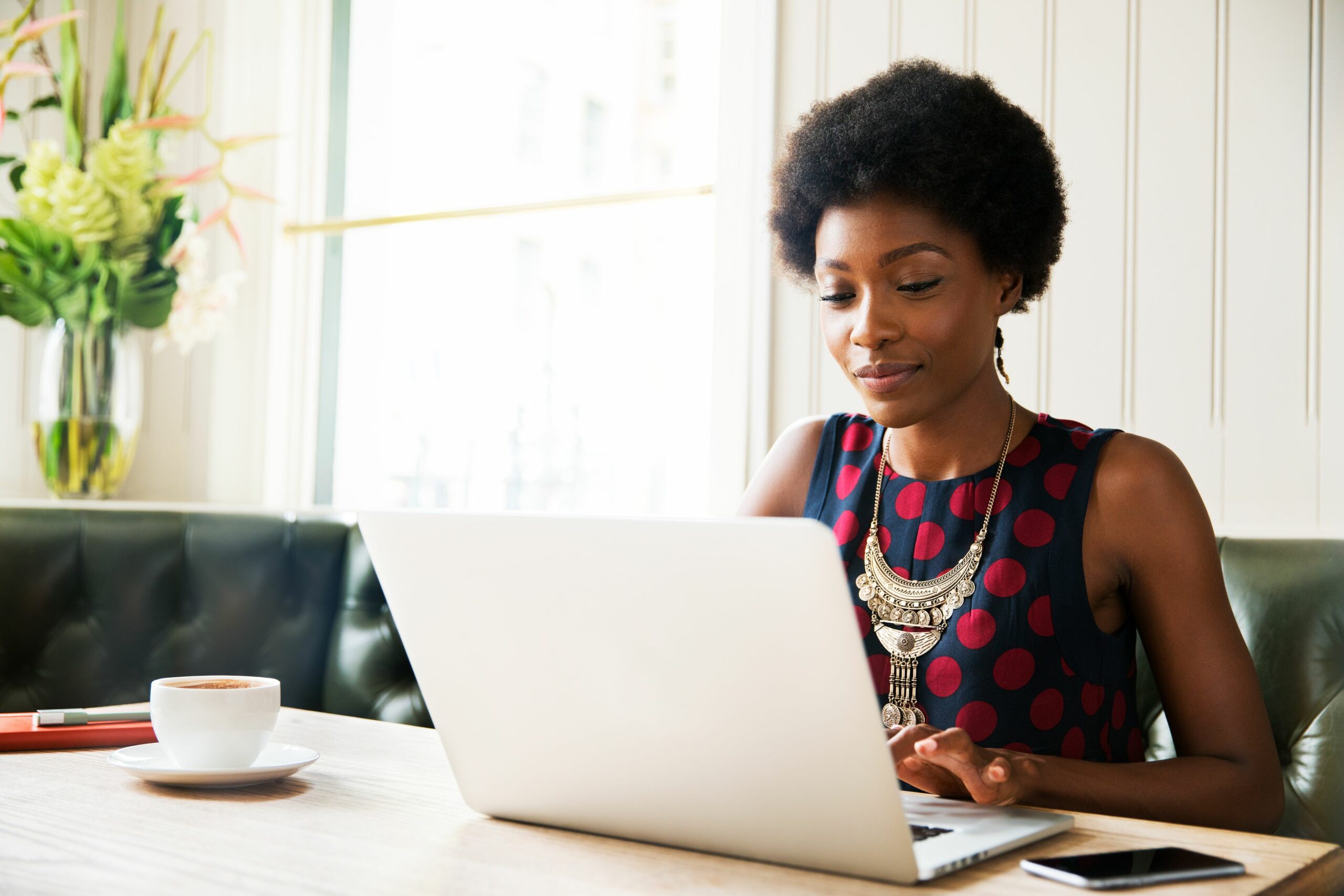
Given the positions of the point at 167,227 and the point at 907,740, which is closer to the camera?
the point at 907,740

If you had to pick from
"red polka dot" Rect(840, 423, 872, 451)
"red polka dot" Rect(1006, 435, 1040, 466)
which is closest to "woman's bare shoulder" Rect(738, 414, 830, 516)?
"red polka dot" Rect(840, 423, 872, 451)

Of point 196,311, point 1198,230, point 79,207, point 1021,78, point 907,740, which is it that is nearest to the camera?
point 907,740

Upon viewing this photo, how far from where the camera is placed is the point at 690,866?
2.14ft

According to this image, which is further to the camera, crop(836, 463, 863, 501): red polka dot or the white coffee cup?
crop(836, 463, 863, 501): red polka dot

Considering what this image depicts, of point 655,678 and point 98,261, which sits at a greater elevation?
point 98,261

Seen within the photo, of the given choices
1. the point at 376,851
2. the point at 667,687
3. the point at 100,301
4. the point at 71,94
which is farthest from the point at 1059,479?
the point at 71,94

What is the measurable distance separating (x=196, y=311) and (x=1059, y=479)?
1723mm

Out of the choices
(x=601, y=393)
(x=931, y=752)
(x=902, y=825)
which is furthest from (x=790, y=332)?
(x=902, y=825)

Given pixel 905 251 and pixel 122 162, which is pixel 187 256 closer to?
pixel 122 162

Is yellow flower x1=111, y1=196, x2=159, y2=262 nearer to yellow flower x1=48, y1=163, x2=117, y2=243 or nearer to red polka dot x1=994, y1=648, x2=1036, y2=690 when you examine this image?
yellow flower x1=48, y1=163, x2=117, y2=243

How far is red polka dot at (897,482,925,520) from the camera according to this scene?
1271mm

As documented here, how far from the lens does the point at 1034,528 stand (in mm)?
1194

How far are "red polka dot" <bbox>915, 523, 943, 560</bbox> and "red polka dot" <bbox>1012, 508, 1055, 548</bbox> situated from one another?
0.08 m

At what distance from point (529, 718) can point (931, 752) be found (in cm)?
25
